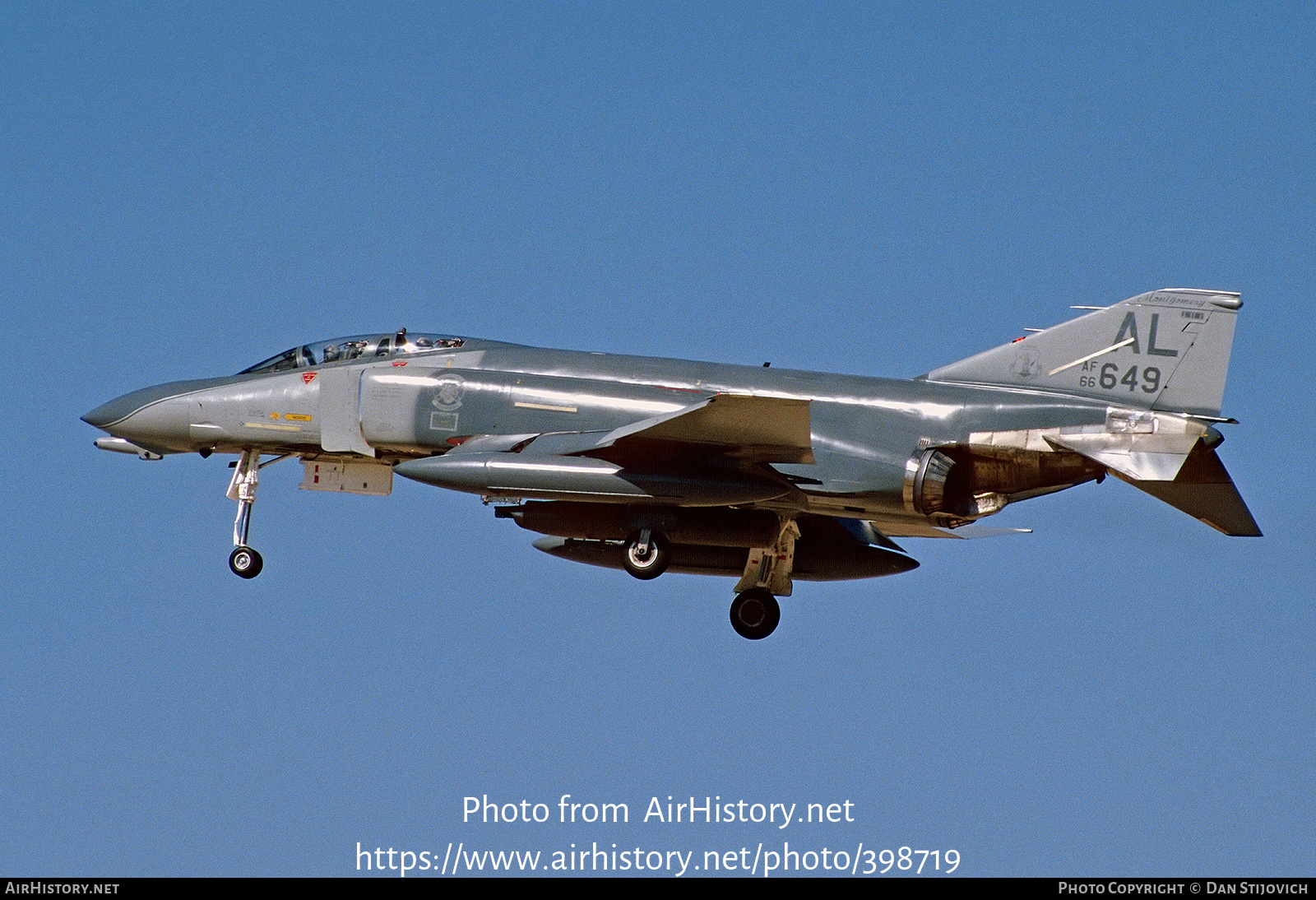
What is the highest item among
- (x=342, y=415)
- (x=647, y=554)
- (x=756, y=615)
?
(x=342, y=415)

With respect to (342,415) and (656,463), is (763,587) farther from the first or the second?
(342,415)

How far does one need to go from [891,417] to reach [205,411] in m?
7.95

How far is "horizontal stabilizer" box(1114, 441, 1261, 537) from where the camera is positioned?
1781 cm

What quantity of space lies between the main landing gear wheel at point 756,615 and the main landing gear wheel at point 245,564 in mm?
5519

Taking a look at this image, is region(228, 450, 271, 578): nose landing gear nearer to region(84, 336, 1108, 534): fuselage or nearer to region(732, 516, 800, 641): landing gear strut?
region(84, 336, 1108, 534): fuselage

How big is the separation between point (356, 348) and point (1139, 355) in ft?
28.7

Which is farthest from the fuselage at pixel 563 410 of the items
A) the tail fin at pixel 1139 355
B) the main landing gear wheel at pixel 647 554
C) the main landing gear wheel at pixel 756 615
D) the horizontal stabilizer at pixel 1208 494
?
the main landing gear wheel at pixel 756 615

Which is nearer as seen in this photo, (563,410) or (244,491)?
(563,410)

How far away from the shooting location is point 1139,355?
1817 cm

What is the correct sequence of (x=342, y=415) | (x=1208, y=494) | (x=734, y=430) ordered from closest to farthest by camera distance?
(x=1208, y=494)
(x=734, y=430)
(x=342, y=415)

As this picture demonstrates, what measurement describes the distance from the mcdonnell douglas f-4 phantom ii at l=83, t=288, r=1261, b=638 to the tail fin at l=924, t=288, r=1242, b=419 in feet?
0.06

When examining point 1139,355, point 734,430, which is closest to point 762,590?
point 734,430

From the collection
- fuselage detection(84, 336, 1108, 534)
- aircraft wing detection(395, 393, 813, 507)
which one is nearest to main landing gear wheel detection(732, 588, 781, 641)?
fuselage detection(84, 336, 1108, 534)
